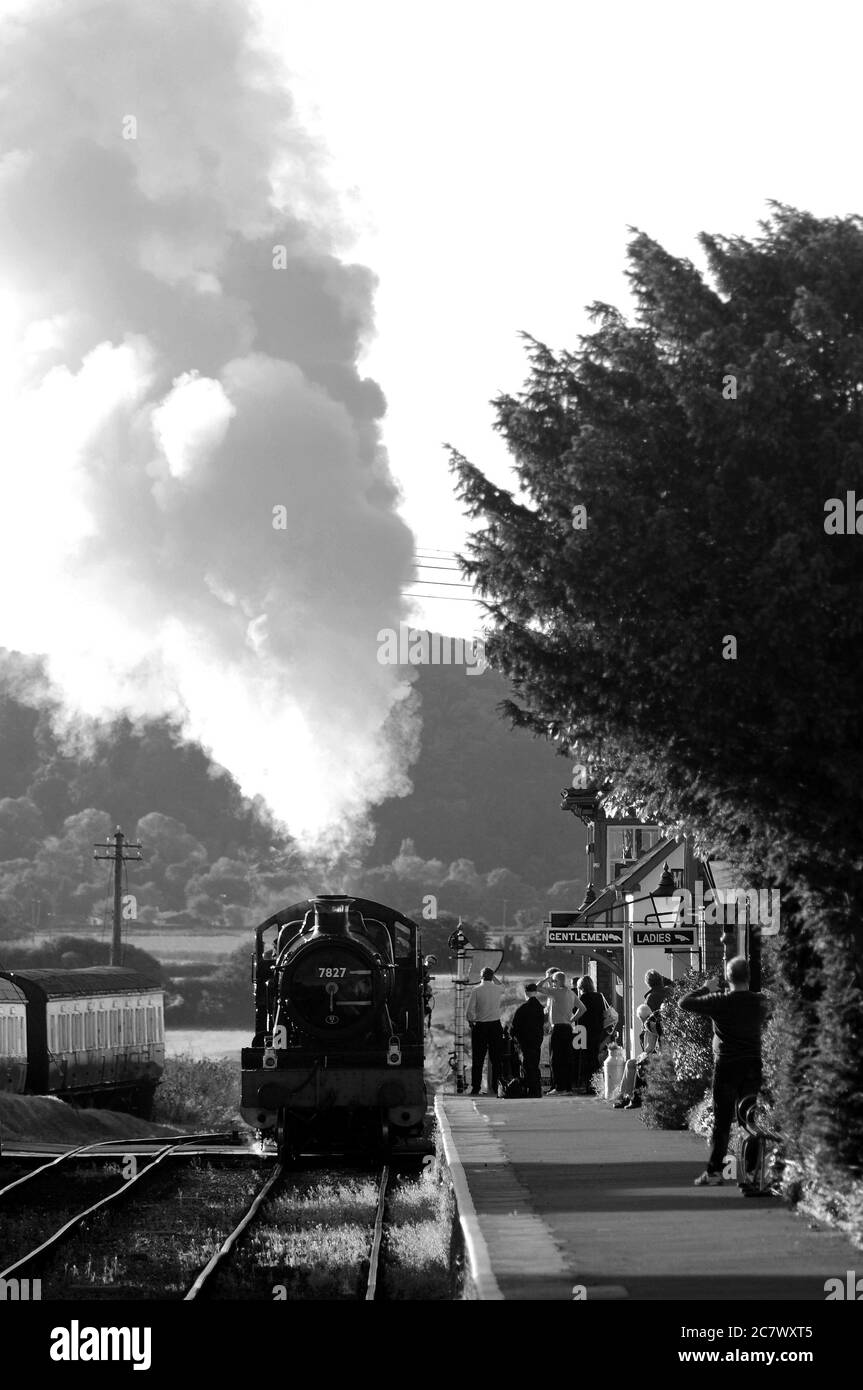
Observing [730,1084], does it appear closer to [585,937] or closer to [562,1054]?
[585,937]

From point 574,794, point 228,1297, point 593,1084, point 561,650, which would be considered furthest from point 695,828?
point 574,794

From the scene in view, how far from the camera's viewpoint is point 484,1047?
23.6 m

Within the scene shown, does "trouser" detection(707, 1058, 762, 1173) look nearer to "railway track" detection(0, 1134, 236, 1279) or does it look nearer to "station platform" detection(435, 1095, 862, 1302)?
"station platform" detection(435, 1095, 862, 1302)

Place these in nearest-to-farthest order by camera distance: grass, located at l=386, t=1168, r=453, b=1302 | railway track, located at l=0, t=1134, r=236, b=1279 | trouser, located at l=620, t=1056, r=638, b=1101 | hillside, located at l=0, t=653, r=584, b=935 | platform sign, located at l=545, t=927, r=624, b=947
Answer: grass, located at l=386, t=1168, r=453, b=1302 < railway track, located at l=0, t=1134, r=236, b=1279 < trouser, located at l=620, t=1056, r=638, b=1101 < platform sign, located at l=545, t=927, r=624, b=947 < hillside, located at l=0, t=653, r=584, b=935

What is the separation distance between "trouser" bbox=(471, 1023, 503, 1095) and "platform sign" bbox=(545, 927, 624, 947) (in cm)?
185

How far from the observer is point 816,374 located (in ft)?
33.2

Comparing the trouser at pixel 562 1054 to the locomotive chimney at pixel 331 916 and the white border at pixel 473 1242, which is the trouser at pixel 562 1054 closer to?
the locomotive chimney at pixel 331 916

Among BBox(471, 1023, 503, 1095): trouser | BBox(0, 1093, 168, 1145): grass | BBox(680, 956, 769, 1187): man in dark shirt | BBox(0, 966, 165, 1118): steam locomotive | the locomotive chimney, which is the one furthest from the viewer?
BBox(0, 966, 165, 1118): steam locomotive

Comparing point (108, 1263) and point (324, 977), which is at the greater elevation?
point (324, 977)

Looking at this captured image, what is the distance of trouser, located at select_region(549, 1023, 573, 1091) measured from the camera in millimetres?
23875

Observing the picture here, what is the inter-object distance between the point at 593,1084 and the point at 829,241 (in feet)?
53.8

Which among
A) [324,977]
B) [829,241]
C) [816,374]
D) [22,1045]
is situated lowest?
[22,1045]

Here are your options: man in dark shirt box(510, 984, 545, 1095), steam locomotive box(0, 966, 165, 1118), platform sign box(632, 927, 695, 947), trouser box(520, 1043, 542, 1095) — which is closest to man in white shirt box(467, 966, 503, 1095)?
man in dark shirt box(510, 984, 545, 1095)

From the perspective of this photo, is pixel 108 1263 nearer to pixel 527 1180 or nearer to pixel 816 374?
pixel 527 1180
